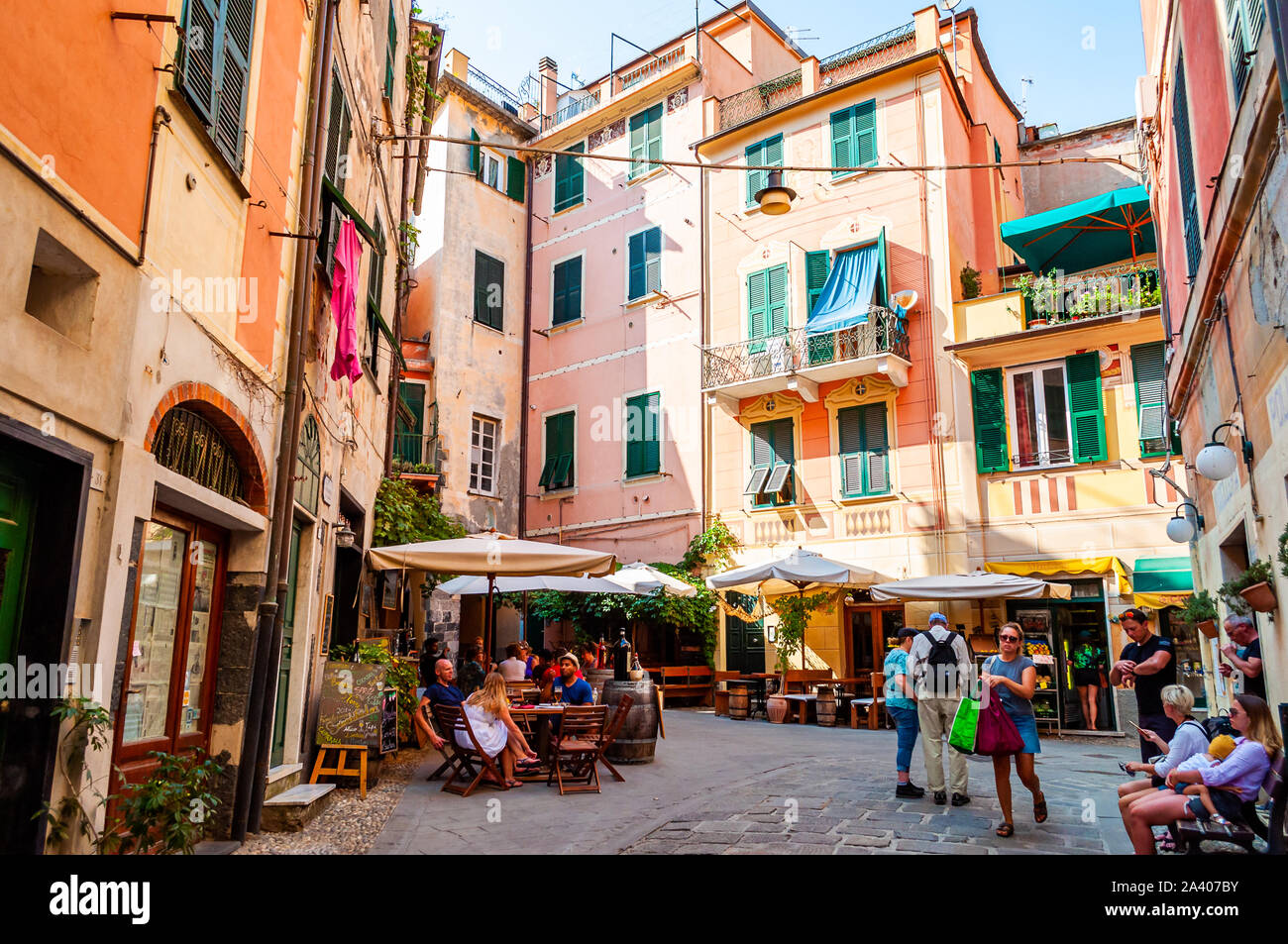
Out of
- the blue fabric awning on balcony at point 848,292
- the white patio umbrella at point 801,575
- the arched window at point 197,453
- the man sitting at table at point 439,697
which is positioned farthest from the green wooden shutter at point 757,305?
the arched window at point 197,453

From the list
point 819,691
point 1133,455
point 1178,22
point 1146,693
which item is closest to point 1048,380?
point 1133,455

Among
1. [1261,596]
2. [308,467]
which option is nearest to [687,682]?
[308,467]

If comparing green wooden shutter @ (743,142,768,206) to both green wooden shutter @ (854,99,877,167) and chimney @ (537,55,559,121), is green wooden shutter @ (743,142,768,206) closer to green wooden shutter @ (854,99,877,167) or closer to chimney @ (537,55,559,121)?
green wooden shutter @ (854,99,877,167)

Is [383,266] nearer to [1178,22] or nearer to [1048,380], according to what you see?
[1178,22]

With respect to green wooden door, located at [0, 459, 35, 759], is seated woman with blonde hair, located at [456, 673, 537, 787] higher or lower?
lower

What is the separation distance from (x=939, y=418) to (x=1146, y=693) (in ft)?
34.1

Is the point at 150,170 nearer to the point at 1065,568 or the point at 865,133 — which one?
the point at 1065,568

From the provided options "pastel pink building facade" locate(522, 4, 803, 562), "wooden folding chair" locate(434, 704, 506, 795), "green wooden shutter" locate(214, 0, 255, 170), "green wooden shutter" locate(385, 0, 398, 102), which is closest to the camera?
"green wooden shutter" locate(214, 0, 255, 170)

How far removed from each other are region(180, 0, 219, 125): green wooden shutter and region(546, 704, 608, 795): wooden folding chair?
5.36 metres

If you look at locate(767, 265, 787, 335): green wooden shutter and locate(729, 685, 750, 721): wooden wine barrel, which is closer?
locate(729, 685, 750, 721): wooden wine barrel

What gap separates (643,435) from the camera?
2136 cm

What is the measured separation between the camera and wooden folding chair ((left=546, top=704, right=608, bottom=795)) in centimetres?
835

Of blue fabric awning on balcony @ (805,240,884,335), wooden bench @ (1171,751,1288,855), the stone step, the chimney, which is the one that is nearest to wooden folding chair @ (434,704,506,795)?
the stone step

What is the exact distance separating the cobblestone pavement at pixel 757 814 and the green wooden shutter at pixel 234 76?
4.63 metres
